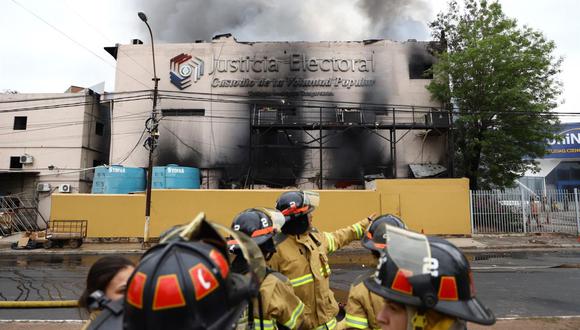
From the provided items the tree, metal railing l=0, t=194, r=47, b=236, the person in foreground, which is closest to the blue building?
the tree

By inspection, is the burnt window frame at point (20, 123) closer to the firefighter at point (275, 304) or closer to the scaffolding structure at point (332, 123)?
the scaffolding structure at point (332, 123)

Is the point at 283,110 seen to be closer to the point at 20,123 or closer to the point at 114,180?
the point at 114,180

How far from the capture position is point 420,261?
4.47 feet

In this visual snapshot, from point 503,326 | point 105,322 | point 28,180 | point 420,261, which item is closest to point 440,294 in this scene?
point 420,261

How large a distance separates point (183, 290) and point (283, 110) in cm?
2253

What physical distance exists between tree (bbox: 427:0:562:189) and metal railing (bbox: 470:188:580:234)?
2.60m

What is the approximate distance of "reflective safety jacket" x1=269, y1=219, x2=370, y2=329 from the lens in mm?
2807

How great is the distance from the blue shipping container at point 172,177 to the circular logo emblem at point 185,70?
276 inches

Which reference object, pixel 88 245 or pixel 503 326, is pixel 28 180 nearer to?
pixel 88 245

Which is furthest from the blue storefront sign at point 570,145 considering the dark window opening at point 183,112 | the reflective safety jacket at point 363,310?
the reflective safety jacket at point 363,310

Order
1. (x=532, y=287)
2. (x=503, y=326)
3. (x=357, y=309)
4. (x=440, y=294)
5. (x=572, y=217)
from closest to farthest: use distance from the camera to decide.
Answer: (x=440, y=294) → (x=357, y=309) → (x=503, y=326) → (x=532, y=287) → (x=572, y=217)

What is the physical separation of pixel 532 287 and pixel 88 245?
1650 cm

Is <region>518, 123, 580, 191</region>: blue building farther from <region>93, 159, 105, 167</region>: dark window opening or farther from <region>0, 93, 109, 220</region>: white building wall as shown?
<region>0, 93, 109, 220</region>: white building wall

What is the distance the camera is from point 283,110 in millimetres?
23297
